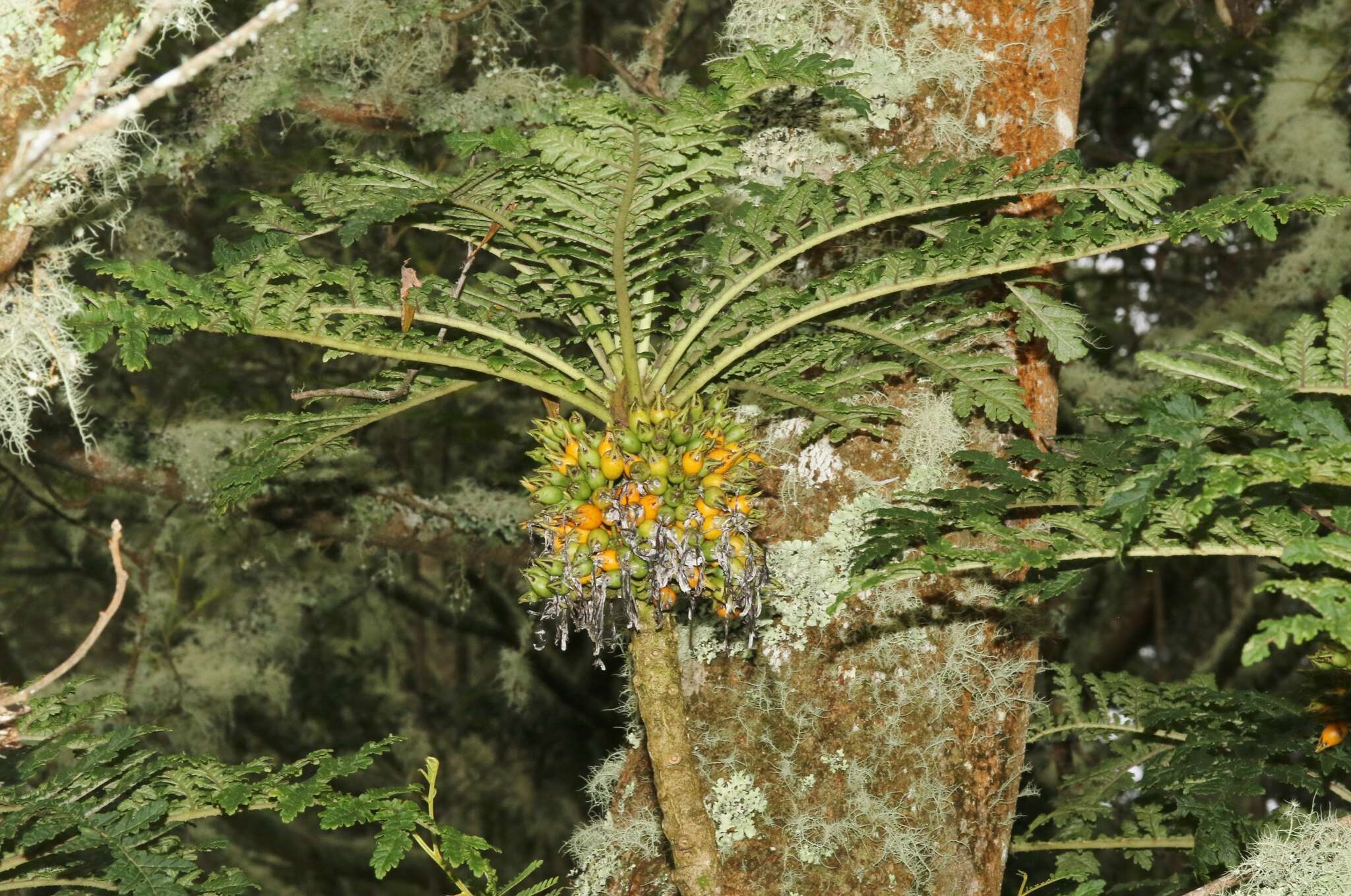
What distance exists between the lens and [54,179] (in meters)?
1.71

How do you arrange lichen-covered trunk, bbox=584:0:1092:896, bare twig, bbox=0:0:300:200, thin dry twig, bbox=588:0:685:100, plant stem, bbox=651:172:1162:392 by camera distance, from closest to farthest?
1. bare twig, bbox=0:0:300:200
2. plant stem, bbox=651:172:1162:392
3. lichen-covered trunk, bbox=584:0:1092:896
4. thin dry twig, bbox=588:0:685:100

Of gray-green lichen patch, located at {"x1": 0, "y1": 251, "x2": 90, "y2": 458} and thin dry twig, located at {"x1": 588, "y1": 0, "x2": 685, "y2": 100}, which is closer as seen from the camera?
gray-green lichen patch, located at {"x1": 0, "y1": 251, "x2": 90, "y2": 458}

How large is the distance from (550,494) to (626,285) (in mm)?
262

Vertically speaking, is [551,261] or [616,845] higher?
[551,261]

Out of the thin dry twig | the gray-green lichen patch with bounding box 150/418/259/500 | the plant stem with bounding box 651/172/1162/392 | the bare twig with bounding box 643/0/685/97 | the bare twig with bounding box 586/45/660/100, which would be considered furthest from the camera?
the gray-green lichen patch with bounding box 150/418/259/500

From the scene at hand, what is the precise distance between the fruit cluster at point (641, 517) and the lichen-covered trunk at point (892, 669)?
407 millimetres

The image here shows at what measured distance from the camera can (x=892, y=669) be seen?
1862mm

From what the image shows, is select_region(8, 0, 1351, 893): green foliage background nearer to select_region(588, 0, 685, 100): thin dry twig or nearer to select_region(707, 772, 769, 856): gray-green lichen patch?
select_region(588, 0, 685, 100): thin dry twig

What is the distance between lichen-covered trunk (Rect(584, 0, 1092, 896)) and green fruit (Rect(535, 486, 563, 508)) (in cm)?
55

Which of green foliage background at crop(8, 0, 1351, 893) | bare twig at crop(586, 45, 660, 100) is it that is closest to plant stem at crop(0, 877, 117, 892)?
green foliage background at crop(8, 0, 1351, 893)

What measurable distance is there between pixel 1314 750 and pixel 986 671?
49 cm

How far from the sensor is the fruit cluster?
1.42m

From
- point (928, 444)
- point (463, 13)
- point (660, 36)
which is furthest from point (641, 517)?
point (463, 13)

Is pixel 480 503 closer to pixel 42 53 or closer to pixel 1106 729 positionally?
pixel 1106 729
